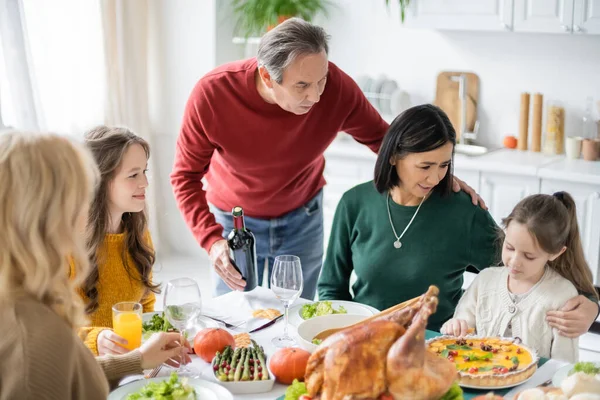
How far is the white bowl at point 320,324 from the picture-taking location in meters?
1.90

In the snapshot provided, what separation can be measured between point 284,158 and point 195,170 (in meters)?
0.32

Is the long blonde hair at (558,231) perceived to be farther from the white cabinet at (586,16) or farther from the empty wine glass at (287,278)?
the white cabinet at (586,16)

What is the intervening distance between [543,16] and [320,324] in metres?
2.53

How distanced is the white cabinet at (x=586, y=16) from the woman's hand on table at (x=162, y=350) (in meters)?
2.79

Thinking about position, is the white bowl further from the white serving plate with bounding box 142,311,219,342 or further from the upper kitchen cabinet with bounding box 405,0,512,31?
the upper kitchen cabinet with bounding box 405,0,512,31

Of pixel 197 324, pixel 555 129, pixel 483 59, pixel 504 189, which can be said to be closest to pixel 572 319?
pixel 197 324

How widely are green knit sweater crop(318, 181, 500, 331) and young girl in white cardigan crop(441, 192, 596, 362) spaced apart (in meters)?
0.15

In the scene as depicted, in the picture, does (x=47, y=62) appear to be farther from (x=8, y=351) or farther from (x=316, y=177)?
(x=8, y=351)

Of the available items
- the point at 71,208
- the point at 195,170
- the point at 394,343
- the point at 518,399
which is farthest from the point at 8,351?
the point at 195,170

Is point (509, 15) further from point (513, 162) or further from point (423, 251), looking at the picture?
point (423, 251)

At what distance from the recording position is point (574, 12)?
374 centimetres

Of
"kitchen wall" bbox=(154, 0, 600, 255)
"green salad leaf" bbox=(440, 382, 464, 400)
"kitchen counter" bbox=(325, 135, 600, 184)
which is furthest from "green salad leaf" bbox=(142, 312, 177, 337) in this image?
"kitchen wall" bbox=(154, 0, 600, 255)

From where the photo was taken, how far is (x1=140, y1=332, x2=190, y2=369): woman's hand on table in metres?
1.76

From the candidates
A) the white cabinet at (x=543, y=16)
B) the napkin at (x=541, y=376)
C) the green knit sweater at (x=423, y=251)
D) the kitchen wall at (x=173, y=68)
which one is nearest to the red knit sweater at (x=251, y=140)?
the green knit sweater at (x=423, y=251)
